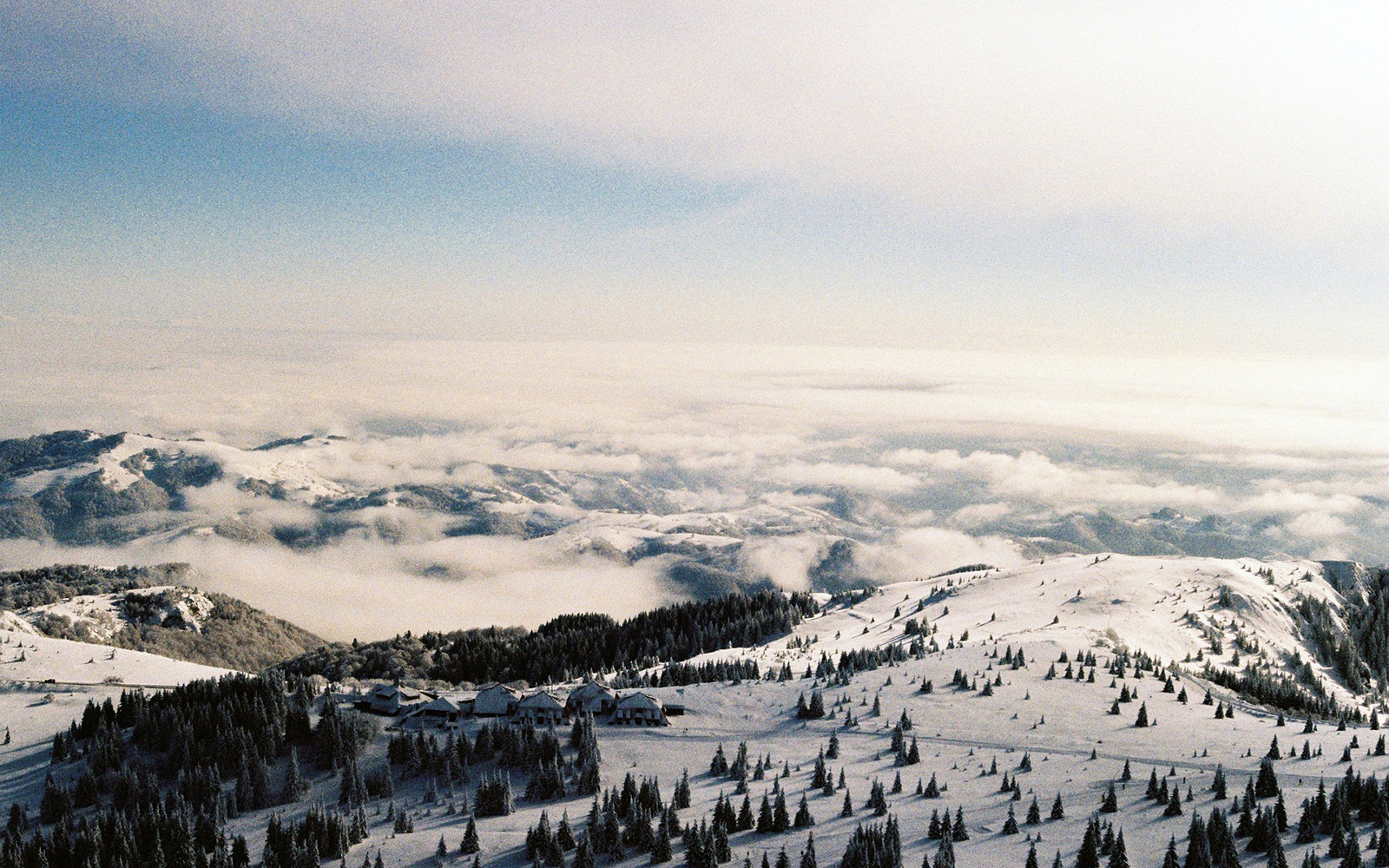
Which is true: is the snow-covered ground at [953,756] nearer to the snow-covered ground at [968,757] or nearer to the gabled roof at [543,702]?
the snow-covered ground at [968,757]

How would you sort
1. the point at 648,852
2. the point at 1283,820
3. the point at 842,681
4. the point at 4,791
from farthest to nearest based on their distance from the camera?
the point at 842,681
the point at 4,791
the point at 648,852
the point at 1283,820

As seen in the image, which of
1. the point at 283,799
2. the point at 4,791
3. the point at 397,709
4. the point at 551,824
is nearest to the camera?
the point at 551,824

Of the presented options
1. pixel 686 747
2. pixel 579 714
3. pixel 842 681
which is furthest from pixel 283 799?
pixel 842 681

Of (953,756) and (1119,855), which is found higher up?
(1119,855)

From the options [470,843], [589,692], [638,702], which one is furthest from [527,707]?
[470,843]

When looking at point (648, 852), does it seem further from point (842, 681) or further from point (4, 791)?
point (4, 791)

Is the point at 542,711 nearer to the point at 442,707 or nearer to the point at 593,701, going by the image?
the point at 593,701

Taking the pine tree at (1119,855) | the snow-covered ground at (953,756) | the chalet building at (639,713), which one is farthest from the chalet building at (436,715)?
the pine tree at (1119,855)
